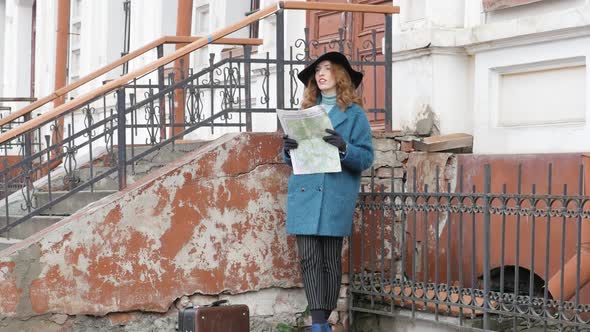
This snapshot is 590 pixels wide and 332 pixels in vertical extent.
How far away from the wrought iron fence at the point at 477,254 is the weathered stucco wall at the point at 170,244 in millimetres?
593

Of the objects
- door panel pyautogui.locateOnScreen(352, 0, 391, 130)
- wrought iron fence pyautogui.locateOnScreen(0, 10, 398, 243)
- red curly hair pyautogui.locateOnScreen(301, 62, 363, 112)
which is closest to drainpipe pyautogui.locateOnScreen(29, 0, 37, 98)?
wrought iron fence pyautogui.locateOnScreen(0, 10, 398, 243)

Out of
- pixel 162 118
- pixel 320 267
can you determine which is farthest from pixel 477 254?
pixel 162 118

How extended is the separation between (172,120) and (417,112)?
70.3 inches

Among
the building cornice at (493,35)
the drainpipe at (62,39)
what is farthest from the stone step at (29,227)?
the drainpipe at (62,39)

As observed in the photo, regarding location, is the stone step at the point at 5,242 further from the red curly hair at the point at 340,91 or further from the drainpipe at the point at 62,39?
the drainpipe at the point at 62,39

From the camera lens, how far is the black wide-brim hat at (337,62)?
7.74 metres

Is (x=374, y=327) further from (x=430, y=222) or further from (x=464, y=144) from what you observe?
(x=464, y=144)

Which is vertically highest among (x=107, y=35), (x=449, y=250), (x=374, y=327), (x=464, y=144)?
(x=107, y=35)

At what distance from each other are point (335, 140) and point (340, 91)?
40cm

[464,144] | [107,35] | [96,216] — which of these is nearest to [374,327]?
[464,144]

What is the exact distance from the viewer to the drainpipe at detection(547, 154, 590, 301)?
7.09m

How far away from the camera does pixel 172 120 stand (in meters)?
9.27

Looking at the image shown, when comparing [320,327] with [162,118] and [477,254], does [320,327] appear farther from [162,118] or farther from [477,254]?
[162,118]

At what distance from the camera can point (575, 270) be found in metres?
7.09
